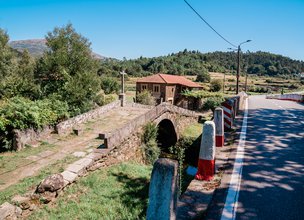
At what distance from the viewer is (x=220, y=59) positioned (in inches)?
5404

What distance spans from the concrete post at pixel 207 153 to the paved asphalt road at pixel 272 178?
66cm

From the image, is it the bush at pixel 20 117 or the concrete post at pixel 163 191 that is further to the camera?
the bush at pixel 20 117

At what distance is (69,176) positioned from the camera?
723 centimetres

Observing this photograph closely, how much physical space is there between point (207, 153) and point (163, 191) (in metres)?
2.24

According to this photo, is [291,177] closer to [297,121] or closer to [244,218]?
[244,218]

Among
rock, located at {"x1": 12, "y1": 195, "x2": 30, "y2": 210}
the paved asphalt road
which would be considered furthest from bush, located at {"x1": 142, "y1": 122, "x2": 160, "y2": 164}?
rock, located at {"x1": 12, "y1": 195, "x2": 30, "y2": 210}

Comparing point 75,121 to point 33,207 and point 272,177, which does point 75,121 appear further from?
point 272,177

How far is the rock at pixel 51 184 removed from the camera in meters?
6.40

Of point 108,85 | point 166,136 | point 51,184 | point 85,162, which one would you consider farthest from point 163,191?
point 108,85

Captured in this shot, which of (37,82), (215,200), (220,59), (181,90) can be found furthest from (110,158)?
(220,59)

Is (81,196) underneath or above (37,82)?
underneath

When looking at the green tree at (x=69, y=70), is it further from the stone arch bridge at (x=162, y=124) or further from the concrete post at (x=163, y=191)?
the concrete post at (x=163, y=191)

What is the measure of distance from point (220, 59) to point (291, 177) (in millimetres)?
140826

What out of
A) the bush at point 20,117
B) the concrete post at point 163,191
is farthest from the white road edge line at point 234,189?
the bush at point 20,117
